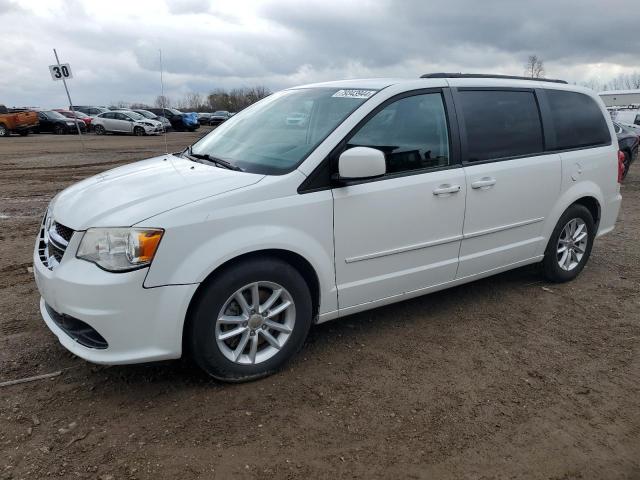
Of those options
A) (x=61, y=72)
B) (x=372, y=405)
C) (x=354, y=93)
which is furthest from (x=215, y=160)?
(x=61, y=72)

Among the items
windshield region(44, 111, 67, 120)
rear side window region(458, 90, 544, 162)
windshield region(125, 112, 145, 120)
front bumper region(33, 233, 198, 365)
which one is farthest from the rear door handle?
windshield region(44, 111, 67, 120)

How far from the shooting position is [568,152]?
189 inches

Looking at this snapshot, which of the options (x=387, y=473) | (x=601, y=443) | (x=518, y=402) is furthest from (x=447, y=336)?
(x=387, y=473)

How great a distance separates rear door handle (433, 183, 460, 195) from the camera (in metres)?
3.86

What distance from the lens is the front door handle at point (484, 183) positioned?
407cm

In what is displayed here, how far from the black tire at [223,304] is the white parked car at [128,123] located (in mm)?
31172

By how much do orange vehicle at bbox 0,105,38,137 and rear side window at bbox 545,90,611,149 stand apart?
2967cm

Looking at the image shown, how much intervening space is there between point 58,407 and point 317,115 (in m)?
2.42

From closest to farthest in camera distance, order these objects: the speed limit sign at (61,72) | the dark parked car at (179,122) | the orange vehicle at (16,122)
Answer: the speed limit sign at (61,72) → the orange vehicle at (16,122) → the dark parked car at (179,122)

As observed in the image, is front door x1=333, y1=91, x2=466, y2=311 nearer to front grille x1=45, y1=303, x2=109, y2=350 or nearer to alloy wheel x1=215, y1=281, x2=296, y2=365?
alloy wheel x1=215, y1=281, x2=296, y2=365

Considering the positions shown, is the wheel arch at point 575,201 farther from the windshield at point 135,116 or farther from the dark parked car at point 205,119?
the dark parked car at point 205,119

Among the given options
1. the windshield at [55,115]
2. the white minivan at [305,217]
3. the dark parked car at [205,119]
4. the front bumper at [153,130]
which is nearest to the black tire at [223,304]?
the white minivan at [305,217]

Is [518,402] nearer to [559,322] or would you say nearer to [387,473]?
[387,473]

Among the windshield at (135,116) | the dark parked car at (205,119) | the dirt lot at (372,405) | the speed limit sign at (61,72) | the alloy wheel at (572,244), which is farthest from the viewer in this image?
the dark parked car at (205,119)
